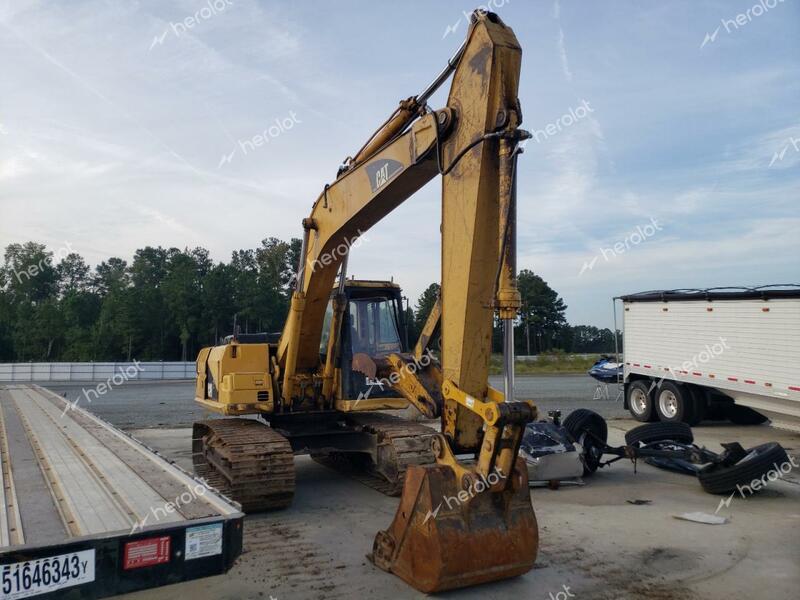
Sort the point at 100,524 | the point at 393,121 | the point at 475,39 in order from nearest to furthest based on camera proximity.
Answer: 1. the point at 100,524
2. the point at 475,39
3. the point at 393,121

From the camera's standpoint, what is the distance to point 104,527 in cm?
284

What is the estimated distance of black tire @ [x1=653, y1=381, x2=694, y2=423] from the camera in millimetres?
14422

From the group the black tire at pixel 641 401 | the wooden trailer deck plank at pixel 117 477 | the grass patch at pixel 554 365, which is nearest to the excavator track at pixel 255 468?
the wooden trailer deck plank at pixel 117 477

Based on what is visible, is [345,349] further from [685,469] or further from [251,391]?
[685,469]

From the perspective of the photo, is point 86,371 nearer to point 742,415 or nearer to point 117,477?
point 742,415

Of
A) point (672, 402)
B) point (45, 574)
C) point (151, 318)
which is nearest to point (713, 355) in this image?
point (672, 402)

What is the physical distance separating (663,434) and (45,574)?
8867mm

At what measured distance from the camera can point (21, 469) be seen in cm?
390

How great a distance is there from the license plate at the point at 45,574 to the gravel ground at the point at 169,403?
12.5 meters

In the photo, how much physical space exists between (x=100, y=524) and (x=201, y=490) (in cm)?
70

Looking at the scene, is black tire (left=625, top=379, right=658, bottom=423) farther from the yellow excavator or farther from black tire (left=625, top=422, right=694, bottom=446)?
the yellow excavator

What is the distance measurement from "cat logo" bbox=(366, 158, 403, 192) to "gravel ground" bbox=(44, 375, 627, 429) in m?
10.3

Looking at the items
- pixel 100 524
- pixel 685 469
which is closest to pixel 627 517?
pixel 685 469

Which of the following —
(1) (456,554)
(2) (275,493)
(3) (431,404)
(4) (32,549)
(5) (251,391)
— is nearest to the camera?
(4) (32,549)
